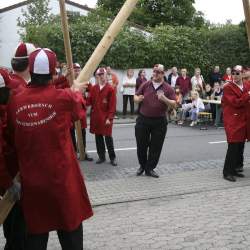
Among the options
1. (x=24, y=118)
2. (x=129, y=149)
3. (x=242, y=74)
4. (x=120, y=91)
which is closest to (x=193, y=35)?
(x=120, y=91)

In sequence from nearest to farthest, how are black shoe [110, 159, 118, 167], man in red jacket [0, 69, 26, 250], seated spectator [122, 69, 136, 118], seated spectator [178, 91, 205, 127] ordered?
man in red jacket [0, 69, 26, 250], black shoe [110, 159, 118, 167], seated spectator [178, 91, 205, 127], seated spectator [122, 69, 136, 118]

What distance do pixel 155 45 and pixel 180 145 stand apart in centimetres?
1068

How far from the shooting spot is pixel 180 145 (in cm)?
1312

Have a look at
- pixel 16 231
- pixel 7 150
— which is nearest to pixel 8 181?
pixel 7 150

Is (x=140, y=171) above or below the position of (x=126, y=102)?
above

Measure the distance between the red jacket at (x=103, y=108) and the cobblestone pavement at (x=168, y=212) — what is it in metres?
1.23

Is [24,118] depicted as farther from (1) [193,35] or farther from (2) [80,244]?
(1) [193,35]

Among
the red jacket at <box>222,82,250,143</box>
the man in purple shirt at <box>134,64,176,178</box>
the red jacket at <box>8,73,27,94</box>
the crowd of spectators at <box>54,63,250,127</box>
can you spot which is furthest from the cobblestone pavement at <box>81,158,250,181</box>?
the crowd of spectators at <box>54,63,250,127</box>

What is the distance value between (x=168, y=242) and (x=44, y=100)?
2.40m

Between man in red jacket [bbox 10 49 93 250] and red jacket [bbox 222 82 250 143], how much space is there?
4.81 metres

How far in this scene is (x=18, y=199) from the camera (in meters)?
4.40

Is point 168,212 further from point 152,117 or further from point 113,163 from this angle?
point 113,163

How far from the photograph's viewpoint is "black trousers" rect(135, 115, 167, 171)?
907 cm

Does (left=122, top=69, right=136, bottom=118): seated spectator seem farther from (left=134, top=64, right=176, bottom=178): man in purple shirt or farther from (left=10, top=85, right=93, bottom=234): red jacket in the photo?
(left=10, top=85, right=93, bottom=234): red jacket
